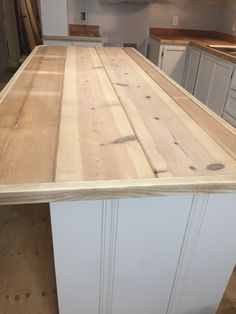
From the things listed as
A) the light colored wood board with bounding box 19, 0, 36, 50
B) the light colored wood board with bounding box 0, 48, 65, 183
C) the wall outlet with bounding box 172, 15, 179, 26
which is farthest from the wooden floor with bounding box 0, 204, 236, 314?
the light colored wood board with bounding box 19, 0, 36, 50

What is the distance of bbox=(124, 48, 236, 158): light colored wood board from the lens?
2.97 ft

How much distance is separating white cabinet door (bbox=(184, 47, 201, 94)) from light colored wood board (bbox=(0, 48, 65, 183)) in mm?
2277

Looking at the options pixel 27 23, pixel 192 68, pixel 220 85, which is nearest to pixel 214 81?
pixel 220 85

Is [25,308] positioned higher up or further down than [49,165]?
further down

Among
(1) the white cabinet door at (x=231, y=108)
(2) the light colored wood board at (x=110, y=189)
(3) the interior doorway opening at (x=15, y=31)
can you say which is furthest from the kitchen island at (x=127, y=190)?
(3) the interior doorway opening at (x=15, y=31)

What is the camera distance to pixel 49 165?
0.71 m

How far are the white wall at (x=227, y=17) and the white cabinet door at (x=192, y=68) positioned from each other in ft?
2.46

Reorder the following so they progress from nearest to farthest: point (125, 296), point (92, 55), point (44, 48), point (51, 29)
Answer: point (125, 296) < point (92, 55) < point (44, 48) < point (51, 29)

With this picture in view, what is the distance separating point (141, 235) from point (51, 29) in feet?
10.00

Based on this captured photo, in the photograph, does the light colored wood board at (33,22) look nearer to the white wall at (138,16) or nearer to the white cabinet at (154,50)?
the white wall at (138,16)

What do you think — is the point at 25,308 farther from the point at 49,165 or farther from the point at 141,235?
the point at 49,165

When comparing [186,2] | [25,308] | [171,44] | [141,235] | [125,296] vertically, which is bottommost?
[25,308]

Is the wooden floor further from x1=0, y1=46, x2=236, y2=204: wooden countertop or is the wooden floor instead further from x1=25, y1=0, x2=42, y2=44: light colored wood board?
x1=25, y1=0, x2=42, y2=44: light colored wood board

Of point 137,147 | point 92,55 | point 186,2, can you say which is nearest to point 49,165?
point 137,147
